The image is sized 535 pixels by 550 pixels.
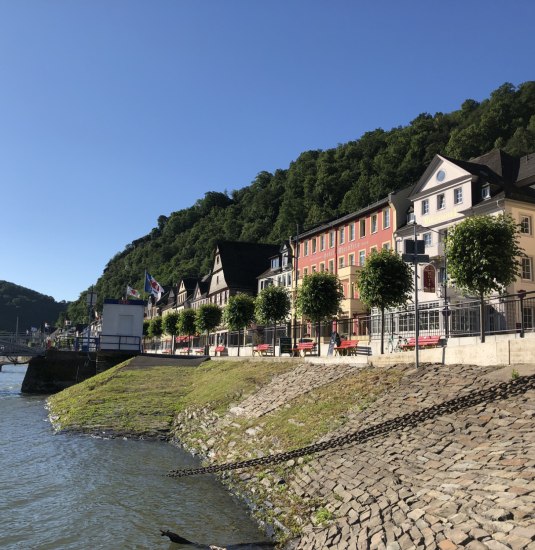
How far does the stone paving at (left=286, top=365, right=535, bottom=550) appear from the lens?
8.12 m

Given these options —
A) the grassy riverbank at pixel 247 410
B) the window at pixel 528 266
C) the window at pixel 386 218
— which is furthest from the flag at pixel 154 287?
the window at pixel 528 266

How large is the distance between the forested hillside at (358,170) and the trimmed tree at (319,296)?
54.9 metres

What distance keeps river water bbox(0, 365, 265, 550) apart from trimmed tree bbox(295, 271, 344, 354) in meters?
15.5

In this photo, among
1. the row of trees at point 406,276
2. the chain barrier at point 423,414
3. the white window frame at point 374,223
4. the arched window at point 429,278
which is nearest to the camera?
the chain barrier at point 423,414

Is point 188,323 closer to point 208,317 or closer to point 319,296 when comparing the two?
point 208,317

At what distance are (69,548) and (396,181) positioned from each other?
93.2 meters

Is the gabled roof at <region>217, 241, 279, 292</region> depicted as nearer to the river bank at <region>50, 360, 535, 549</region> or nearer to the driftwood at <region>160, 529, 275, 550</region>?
the river bank at <region>50, 360, 535, 549</region>

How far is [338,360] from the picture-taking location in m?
25.1

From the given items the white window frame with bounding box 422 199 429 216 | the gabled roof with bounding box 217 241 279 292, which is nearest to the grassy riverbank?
the white window frame with bounding box 422 199 429 216

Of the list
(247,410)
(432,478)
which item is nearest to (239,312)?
(247,410)

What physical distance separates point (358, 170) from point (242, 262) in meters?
38.0

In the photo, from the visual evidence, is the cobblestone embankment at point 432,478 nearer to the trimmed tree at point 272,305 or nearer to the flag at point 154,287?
the trimmed tree at point 272,305

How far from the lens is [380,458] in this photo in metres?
12.6

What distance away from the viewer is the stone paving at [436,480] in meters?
8.12
